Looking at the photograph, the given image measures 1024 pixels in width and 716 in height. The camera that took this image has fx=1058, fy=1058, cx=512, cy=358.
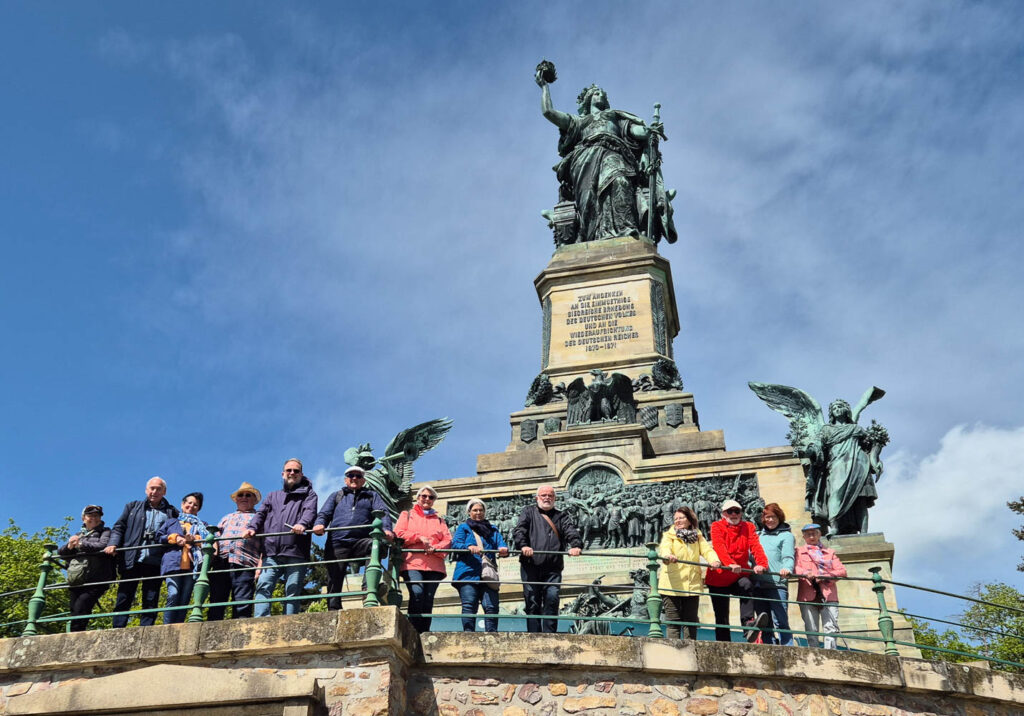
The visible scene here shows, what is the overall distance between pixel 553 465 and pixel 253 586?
8433mm

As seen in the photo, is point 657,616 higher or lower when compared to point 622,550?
lower

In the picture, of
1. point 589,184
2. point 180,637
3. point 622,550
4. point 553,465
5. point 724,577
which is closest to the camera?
point 180,637

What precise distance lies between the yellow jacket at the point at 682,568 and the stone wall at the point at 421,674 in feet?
1.97

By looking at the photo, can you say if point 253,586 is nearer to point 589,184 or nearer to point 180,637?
point 180,637

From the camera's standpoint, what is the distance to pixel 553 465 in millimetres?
17250

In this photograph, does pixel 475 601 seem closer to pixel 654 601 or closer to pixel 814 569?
pixel 654 601

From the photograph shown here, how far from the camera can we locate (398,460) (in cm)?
1802

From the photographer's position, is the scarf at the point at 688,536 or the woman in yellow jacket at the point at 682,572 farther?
the scarf at the point at 688,536

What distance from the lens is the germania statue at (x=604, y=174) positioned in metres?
22.8

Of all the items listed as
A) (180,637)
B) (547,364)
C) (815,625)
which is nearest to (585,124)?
(547,364)

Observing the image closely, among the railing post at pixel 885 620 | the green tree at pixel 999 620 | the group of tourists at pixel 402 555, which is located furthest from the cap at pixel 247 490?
the green tree at pixel 999 620

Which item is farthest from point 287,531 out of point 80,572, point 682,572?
point 682,572

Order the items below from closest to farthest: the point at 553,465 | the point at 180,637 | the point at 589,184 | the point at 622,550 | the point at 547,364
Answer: the point at 180,637
the point at 622,550
the point at 553,465
the point at 547,364
the point at 589,184

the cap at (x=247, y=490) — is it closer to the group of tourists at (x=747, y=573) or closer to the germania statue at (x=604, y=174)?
the group of tourists at (x=747, y=573)
